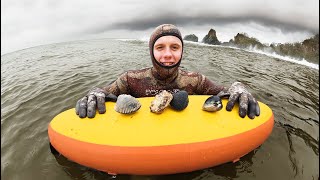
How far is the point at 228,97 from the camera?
367cm

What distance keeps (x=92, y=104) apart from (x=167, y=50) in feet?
4.69

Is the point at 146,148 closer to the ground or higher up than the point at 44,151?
higher up

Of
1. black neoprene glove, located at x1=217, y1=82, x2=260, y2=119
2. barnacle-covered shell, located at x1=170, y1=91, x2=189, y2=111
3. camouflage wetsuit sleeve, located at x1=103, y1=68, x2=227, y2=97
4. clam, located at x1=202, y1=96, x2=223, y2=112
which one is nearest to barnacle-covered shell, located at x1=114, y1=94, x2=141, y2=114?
barnacle-covered shell, located at x1=170, y1=91, x2=189, y2=111

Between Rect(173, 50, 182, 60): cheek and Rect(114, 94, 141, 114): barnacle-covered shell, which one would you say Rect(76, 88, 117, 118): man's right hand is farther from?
Rect(173, 50, 182, 60): cheek

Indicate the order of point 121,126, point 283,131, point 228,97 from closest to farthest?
point 121,126 < point 228,97 < point 283,131

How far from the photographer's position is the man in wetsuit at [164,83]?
3385 mm

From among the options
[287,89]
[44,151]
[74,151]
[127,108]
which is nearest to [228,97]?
[127,108]

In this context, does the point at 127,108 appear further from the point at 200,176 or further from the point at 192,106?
the point at 200,176

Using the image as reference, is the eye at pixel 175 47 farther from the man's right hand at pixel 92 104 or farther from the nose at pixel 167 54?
the man's right hand at pixel 92 104

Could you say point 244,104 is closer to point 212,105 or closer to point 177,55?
point 212,105

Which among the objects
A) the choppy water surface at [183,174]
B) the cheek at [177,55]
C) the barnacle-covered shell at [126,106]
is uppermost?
the cheek at [177,55]

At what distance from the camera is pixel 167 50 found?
3777 millimetres

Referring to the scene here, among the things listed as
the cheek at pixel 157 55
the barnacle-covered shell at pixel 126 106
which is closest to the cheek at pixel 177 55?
the cheek at pixel 157 55

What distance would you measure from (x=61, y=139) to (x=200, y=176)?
201 cm
